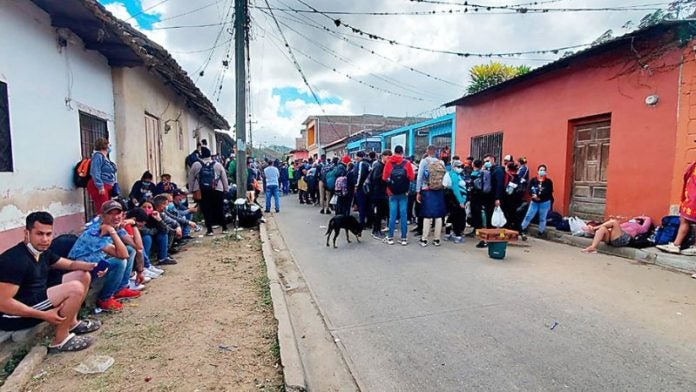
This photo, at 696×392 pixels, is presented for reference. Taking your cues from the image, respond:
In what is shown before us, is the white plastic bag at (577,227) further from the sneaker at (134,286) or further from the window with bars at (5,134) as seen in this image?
the window with bars at (5,134)

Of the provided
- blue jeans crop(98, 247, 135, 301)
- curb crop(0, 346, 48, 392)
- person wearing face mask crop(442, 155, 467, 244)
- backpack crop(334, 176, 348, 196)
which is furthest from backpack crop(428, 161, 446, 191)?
curb crop(0, 346, 48, 392)

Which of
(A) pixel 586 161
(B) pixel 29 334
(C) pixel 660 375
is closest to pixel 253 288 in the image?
(B) pixel 29 334

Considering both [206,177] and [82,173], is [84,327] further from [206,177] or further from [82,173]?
[206,177]

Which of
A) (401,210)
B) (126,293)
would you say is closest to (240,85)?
(401,210)

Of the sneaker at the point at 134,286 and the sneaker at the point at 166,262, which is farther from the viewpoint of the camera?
the sneaker at the point at 166,262

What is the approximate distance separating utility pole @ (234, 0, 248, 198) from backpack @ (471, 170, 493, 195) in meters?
5.98

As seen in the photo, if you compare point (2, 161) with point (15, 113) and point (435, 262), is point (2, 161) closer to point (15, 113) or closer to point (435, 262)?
point (15, 113)

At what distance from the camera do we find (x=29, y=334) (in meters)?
3.32

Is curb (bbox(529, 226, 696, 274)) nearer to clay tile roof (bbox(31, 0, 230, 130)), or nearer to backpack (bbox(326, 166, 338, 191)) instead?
backpack (bbox(326, 166, 338, 191))

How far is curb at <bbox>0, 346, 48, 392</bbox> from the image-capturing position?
2.71 meters

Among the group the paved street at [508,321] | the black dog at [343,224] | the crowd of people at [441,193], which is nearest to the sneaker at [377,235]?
the crowd of people at [441,193]

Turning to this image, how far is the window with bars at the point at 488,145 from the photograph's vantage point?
37.9 feet

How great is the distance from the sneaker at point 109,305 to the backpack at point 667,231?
27.2ft

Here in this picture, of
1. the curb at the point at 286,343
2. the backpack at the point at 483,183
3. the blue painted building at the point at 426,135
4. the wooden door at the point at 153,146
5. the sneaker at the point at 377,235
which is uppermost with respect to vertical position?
the blue painted building at the point at 426,135
